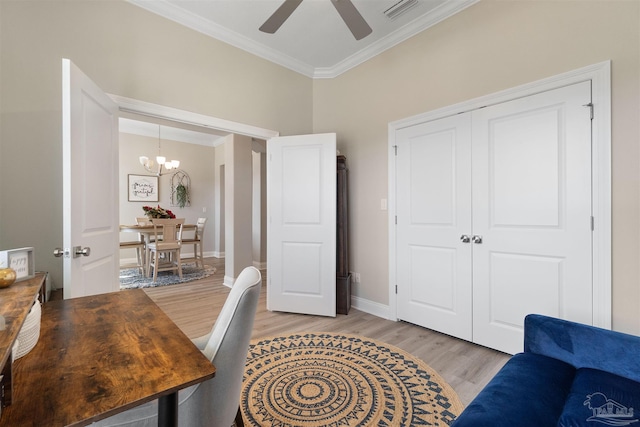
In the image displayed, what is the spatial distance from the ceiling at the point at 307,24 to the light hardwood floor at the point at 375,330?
9.22ft

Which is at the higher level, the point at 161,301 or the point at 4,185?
the point at 4,185

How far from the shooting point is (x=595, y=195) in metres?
1.84

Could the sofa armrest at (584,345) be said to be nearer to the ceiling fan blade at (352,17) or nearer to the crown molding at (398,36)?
the ceiling fan blade at (352,17)

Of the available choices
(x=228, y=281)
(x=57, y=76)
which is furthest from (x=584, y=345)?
(x=228, y=281)

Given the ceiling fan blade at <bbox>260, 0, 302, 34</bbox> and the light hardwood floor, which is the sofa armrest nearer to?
the light hardwood floor

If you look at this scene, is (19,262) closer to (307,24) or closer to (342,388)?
(342,388)

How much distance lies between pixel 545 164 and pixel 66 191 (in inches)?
119

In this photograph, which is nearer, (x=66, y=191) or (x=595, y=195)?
(x=66, y=191)

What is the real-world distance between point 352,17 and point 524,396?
223 centimetres

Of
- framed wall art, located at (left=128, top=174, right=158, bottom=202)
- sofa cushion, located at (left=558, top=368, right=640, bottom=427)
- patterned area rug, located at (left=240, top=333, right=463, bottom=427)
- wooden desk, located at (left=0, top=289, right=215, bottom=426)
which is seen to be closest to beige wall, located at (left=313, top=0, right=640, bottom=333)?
sofa cushion, located at (left=558, top=368, right=640, bottom=427)

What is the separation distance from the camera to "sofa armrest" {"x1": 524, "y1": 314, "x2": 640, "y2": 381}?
126 cm

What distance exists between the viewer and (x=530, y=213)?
211cm

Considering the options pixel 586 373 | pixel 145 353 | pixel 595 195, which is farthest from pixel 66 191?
pixel 595 195

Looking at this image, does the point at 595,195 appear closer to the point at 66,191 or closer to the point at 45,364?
the point at 45,364
